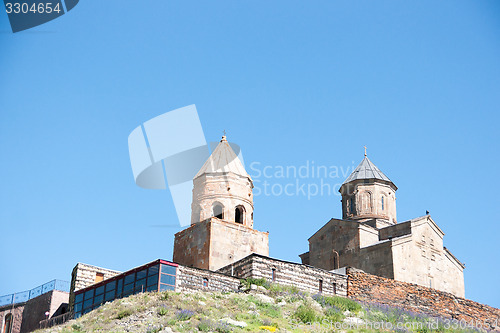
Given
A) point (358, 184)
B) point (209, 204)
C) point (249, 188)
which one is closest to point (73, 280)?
point (209, 204)

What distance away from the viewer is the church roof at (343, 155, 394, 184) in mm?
35375

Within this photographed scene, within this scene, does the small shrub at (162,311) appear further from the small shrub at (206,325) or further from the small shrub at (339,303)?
the small shrub at (339,303)

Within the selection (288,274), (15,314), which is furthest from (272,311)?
(15,314)

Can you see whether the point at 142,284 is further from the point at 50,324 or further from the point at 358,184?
the point at 358,184

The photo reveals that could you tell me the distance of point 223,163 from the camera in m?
31.6

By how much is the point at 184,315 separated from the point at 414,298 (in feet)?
35.7

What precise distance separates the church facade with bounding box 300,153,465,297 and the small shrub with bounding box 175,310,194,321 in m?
12.3

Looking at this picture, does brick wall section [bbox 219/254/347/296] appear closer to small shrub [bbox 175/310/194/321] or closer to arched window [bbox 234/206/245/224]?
arched window [bbox 234/206/245/224]

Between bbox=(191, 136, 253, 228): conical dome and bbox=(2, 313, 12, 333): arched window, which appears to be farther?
bbox=(2, 313, 12, 333): arched window

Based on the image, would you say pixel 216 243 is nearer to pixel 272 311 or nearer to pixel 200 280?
pixel 200 280

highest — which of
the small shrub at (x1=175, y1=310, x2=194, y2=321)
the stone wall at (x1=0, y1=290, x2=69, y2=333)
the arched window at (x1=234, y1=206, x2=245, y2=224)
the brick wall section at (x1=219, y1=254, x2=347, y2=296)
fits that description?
the arched window at (x1=234, y1=206, x2=245, y2=224)

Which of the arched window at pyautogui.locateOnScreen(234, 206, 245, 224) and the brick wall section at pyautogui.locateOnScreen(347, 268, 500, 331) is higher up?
the arched window at pyautogui.locateOnScreen(234, 206, 245, 224)

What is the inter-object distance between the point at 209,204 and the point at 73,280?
6424mm

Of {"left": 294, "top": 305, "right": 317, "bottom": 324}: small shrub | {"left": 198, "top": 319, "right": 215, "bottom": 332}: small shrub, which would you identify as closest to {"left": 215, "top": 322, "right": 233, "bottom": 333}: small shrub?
{"left": 198, "top": 319, "right": 215, "bottom": 332}: small shrub
